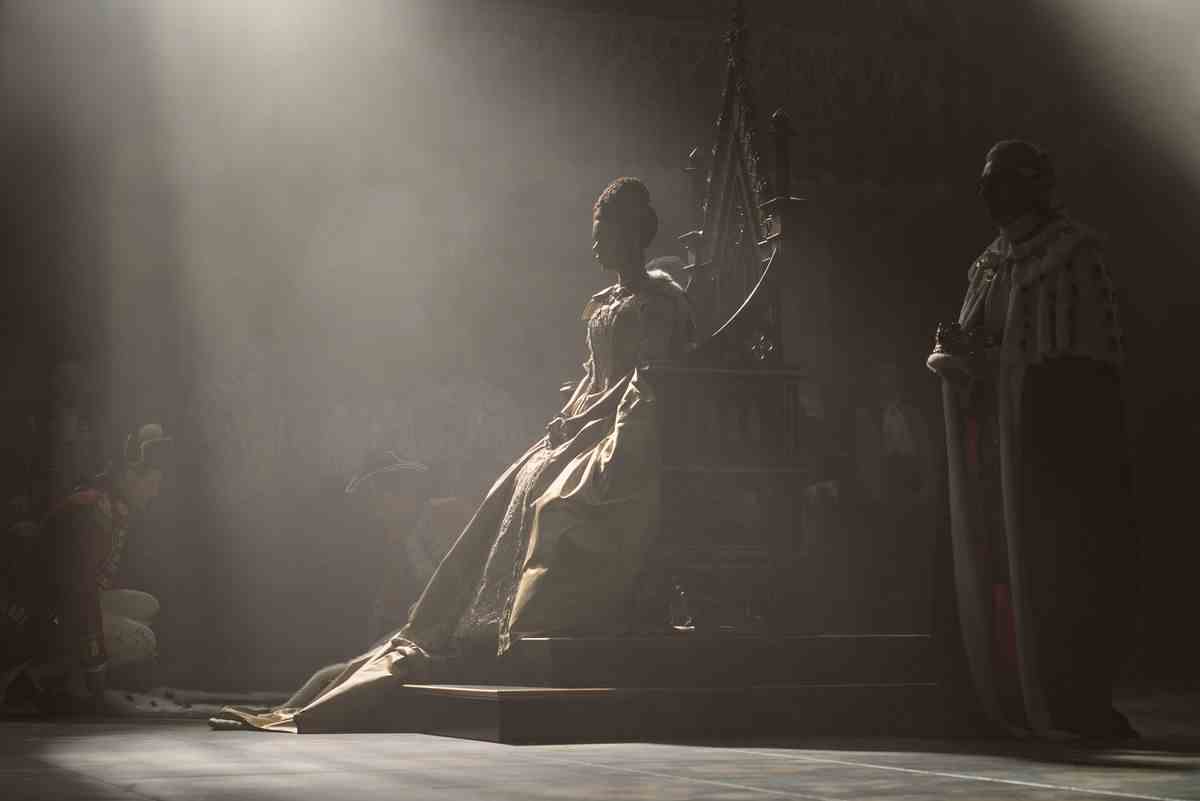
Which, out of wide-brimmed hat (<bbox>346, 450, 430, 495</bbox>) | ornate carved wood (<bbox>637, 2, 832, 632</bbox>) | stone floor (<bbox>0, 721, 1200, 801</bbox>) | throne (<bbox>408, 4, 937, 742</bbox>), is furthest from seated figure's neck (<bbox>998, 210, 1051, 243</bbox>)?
wide-brimmed hat (<bbox>346, 450, 430, 495</bbox>)

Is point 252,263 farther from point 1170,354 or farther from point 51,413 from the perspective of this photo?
point 1170,354

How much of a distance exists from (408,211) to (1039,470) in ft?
20.2

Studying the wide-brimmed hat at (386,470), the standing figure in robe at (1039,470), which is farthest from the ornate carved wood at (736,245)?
the wide-brimmed hat at (386,470)

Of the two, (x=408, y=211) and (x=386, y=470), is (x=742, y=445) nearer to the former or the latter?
(x=386, y=470)

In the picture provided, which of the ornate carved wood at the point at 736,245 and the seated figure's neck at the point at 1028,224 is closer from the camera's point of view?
the seated figure's neck at the point at 1028,224

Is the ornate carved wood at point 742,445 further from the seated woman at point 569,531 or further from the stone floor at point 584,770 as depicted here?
the stone floor at point 584,770

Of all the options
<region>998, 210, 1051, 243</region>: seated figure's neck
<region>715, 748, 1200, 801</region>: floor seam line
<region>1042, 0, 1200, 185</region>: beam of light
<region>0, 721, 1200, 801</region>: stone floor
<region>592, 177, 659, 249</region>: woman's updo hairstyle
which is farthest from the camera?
<region>1042, 0, 1200, 185</region>: beam of light

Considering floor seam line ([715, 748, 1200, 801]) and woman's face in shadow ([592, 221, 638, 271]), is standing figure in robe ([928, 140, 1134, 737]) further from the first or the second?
woman's face in shadow ([592, 221, 638, 271])

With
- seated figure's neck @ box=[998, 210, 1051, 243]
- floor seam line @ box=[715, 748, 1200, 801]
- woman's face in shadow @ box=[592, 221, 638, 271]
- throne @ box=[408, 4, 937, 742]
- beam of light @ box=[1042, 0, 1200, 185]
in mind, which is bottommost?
floor seam line @ box=[715, 748, 1200, 801]

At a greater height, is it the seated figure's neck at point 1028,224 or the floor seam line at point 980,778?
the seated figure's neck at point 1028,224

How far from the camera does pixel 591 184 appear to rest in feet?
32.9

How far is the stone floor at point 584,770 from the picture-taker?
2.87 meters

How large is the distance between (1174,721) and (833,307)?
245 inches

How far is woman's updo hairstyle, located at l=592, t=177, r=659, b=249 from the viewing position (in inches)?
217
